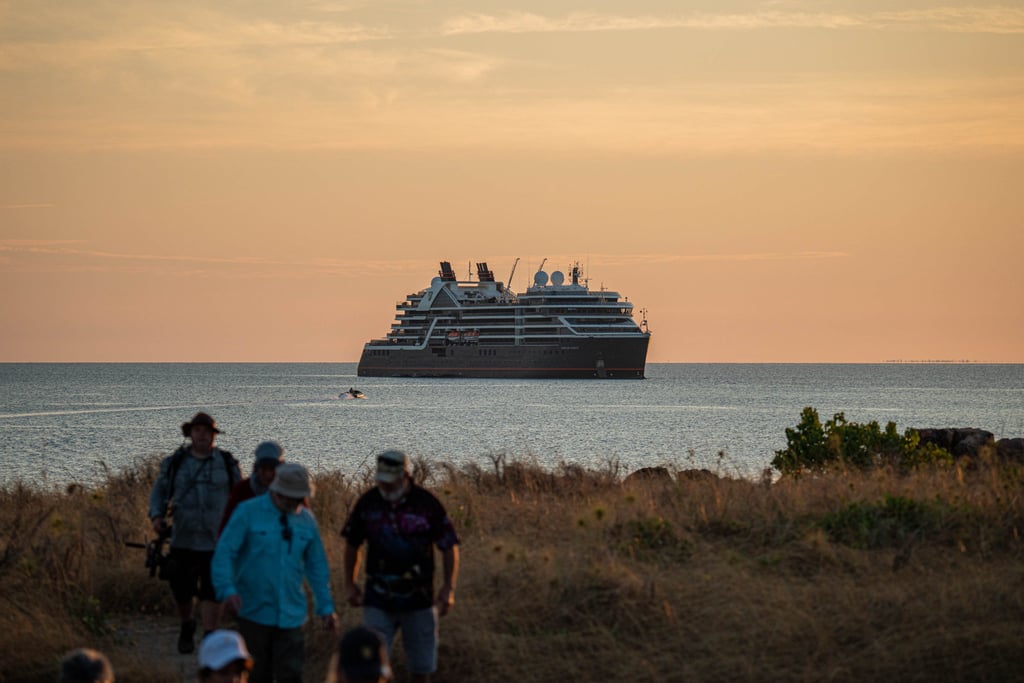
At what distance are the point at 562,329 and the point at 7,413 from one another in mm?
63583

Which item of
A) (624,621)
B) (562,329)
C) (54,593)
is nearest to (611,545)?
(624,621)

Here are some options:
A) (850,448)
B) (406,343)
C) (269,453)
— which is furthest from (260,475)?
(406,343)

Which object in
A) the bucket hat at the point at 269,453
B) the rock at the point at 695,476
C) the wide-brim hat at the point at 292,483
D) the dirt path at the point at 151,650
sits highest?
the bucket hat at the point at 269,453

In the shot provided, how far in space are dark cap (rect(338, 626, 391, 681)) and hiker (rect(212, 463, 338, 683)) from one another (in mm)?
2013

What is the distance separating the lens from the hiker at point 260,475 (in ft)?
24.9

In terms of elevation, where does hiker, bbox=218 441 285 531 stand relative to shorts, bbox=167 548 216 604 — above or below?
above

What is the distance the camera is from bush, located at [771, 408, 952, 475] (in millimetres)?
16612

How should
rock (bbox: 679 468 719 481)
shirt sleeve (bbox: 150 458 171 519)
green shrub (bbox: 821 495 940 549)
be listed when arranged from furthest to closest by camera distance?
rock (bbox: 679 468 719 481) → green shrub (bbox: 821 495 940 549) → shirt sleeve (bbox: 150 458 171 519)

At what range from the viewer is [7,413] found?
7219cm

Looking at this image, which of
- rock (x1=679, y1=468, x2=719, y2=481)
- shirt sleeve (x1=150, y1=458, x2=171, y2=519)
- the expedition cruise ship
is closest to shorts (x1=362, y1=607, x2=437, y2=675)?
shirt sleeve (x1=150, y1=458, x2=171, y2=519)

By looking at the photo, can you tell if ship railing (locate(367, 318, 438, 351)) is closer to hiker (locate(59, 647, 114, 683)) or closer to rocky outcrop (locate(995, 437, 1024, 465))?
rocky outcrop (locate(995, 437, 1024, 465))

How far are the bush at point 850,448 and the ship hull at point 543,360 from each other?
10707cm

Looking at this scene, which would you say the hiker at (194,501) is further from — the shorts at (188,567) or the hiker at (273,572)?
the hiker at (273,572)

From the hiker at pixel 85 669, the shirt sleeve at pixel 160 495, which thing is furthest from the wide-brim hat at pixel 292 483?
the shirt sleeve at pixel 160 495
